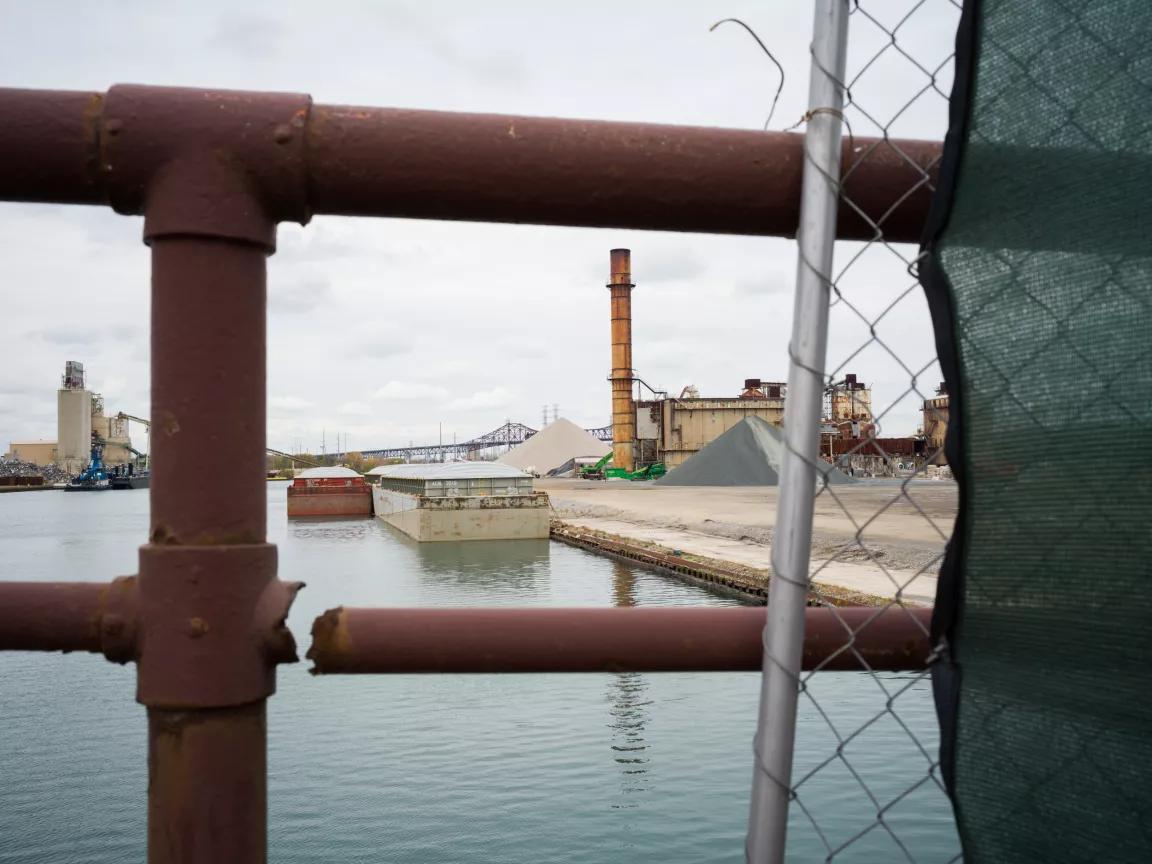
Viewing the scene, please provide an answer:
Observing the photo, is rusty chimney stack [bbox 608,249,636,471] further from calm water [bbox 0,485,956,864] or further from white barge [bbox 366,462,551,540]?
calm water [bbox 0,485,956,864]

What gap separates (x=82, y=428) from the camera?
141 m

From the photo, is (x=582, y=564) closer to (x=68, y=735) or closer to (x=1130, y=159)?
(x=68, y=735)

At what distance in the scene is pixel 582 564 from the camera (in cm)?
2680

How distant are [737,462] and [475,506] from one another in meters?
19.1

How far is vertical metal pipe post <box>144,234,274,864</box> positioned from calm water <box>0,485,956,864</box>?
4749mm

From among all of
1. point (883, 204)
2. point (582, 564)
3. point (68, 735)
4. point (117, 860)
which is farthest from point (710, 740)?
point (582, 564)

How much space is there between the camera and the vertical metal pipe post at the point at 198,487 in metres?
1.35

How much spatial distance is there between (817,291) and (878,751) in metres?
9.58

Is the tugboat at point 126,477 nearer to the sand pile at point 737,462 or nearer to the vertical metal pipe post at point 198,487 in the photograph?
the sand pile at point 737,462

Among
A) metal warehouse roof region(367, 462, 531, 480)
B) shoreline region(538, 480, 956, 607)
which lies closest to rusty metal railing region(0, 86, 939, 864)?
shoreline region(538, 480, 956, 607)

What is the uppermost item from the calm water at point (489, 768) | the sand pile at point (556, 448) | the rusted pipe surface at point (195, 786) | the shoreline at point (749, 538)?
the sand pile at point (556, 448)

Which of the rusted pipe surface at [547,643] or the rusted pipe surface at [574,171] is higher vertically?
the rusted pipe surface at [574,171]

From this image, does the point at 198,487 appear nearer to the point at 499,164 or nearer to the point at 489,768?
the point at 499,164

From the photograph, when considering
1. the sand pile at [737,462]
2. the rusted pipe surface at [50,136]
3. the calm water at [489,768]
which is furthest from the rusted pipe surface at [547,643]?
the sand pile at [737,462]
